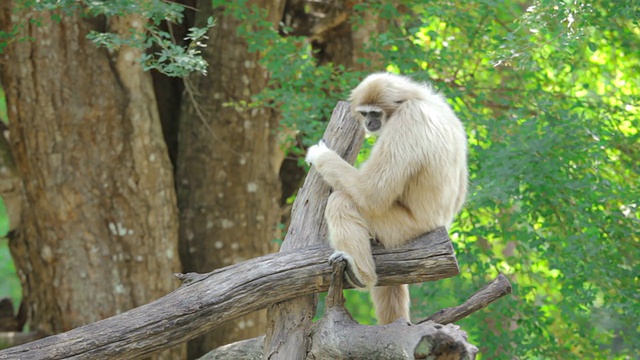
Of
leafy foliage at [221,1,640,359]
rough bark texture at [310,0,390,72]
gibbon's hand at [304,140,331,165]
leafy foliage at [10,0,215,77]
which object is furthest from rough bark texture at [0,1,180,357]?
gibbon's hand at [304,140,331,165]

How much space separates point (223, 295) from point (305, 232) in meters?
0.72

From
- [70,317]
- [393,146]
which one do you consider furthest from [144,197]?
[393,146]

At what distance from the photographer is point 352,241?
4191 mm

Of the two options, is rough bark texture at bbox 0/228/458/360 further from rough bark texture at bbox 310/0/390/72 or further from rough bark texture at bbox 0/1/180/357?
rough bark texture at bbox 310/0/390/72

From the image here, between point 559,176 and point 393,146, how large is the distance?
2.29 metres

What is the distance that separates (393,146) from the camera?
4328 millimetres

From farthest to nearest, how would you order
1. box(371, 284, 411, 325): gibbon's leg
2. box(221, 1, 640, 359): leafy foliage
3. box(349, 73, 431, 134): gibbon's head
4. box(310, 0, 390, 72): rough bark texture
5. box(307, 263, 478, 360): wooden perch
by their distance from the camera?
box(310, 0, 390, 72): rough bark texture → box(221, 1, 640, 359): leafy foliage → box(371, 284, 411, 325): gibbon's leg → box(349, 73, 431, 134): gibbon's head → box(307, 263, 478, 360): wooden perch

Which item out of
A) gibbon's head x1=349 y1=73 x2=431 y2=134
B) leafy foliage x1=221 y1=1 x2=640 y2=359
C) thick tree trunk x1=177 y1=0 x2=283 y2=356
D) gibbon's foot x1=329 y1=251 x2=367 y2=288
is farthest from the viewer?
thick tree trunk x1=177 y1=0 x2=283 y2=356

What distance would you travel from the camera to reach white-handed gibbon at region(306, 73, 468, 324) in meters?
4.24

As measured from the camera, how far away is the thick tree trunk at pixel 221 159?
24.4 ft

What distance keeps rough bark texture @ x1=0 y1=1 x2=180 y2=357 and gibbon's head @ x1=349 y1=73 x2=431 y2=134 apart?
281 centimetres

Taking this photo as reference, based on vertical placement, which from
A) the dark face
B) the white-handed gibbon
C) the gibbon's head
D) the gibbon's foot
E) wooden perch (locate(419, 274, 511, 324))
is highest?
the gibbon's head

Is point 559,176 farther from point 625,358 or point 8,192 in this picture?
point 8,192

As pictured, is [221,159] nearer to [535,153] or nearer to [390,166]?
[535,153]
